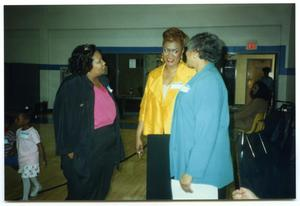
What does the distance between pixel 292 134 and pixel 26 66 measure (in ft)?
6.96

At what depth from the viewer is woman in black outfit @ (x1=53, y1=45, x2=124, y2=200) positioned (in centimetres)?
264

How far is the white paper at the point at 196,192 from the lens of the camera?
8.37 ft

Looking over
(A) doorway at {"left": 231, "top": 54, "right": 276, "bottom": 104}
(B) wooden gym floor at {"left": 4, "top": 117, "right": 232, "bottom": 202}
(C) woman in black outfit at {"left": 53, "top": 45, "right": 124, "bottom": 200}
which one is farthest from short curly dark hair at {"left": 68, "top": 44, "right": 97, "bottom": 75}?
(A) doorway at {"left": 231, "top": 54, "right": 276, "bottom": 104}

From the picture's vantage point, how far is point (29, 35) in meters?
2.70

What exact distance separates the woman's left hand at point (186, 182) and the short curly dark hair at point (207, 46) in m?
0.87

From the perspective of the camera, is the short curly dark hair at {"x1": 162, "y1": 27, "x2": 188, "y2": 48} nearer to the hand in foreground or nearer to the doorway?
the doorway

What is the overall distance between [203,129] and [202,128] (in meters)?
0.01

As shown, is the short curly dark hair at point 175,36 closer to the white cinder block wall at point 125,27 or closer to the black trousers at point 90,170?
the white cinder block wall at point 125,27

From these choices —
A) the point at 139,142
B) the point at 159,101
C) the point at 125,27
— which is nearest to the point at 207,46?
the point at 159,101

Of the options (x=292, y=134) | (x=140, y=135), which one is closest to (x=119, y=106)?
(x=140, y=135)

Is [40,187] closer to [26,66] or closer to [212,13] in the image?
[26,66]

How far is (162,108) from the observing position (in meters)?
2.60

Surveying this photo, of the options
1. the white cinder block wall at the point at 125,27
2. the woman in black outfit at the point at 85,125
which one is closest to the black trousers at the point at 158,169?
the woman in black outfit at the point at 85,125

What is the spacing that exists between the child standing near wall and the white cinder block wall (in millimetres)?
255
